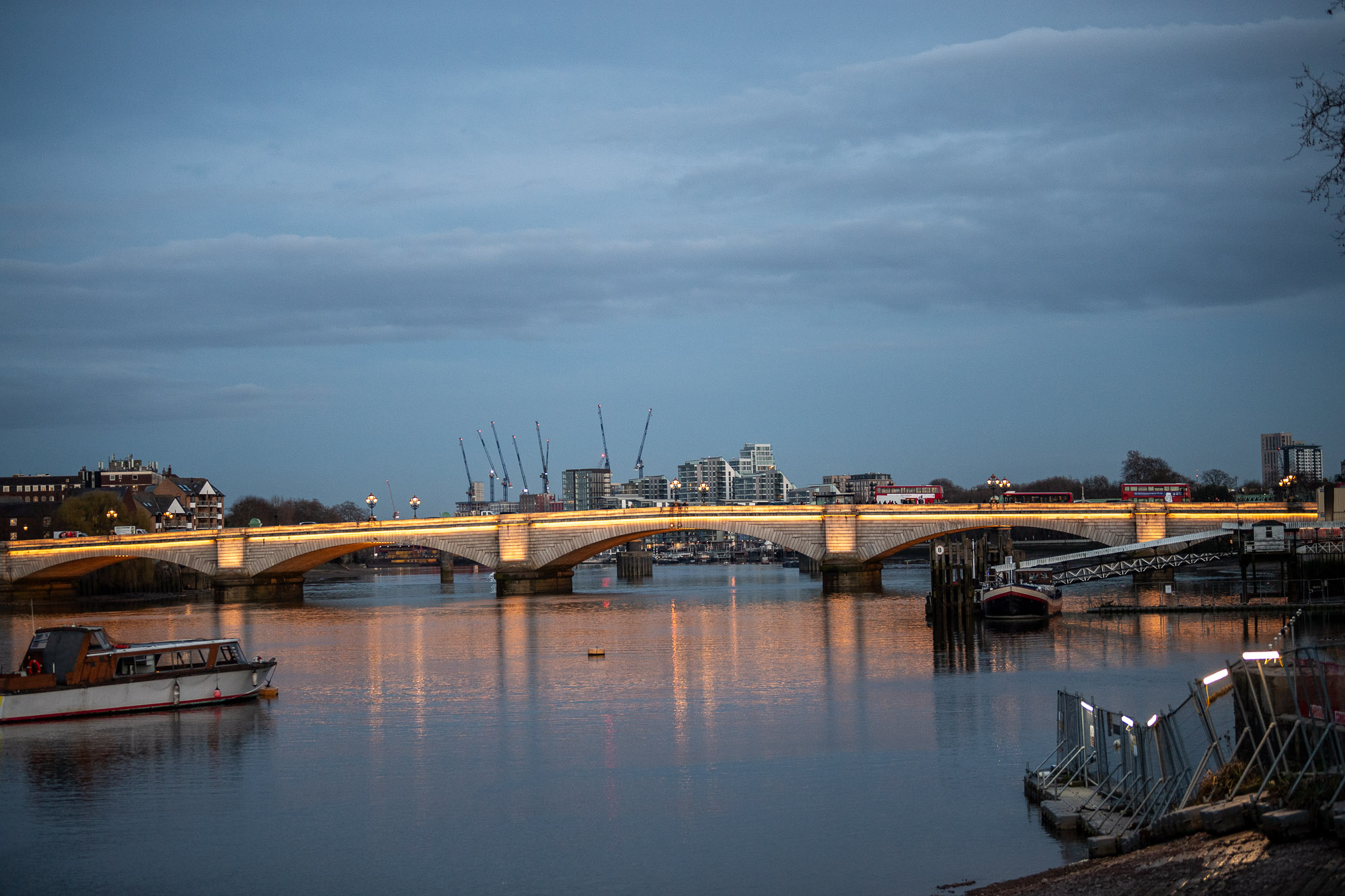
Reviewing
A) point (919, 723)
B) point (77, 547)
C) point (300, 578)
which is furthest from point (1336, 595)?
point (77, 547)

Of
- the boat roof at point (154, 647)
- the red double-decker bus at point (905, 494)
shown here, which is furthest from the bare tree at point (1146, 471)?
the boat roof at point (154, 647)

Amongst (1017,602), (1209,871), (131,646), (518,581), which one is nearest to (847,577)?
(518,581)

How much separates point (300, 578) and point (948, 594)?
59.5 meters

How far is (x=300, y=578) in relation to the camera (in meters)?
102

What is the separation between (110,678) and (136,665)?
0.82 metres

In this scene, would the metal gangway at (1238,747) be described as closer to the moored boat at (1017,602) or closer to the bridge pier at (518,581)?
the moored boat at (1017,602)

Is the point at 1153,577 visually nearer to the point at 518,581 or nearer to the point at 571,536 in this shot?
the point at 571,536

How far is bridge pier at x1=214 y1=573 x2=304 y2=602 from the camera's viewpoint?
311 ft

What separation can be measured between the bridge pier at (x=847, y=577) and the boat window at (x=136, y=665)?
5376 cm

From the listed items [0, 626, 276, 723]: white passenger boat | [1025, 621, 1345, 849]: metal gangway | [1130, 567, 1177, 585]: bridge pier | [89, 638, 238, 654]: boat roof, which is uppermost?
[1025, 621, 1345, 849]: metal gangway

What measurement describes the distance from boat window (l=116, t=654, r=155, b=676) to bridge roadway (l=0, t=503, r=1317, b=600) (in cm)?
4847

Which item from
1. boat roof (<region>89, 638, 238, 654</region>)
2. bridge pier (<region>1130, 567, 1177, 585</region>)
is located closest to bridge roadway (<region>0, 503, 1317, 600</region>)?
bridge pier (<region>1130, 567, 1177, 585</region>)

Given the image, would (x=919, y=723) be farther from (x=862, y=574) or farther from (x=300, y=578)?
(x=300, y=578)

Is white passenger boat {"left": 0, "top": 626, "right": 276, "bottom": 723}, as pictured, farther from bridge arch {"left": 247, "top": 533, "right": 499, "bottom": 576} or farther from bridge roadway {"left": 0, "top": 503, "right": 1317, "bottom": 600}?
bridge arch {"left": 247, "top": 533, "right": 499, "bottom": 576}
